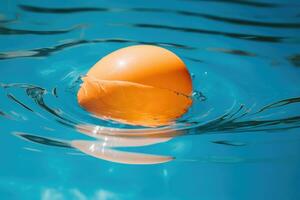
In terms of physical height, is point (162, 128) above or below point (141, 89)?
below

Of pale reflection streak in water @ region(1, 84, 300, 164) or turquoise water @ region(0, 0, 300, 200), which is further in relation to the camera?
pale reflection streak in water @ region(1, 84, 300, 164)

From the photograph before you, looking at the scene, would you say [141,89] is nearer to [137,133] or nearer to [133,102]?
[133,102]

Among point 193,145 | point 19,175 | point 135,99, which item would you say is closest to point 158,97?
point 135,99

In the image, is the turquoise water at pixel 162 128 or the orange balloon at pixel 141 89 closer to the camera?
the turquoise water at pixel 162 128

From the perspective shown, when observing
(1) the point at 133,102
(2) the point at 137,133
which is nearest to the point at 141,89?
(1) the point at 133,102
